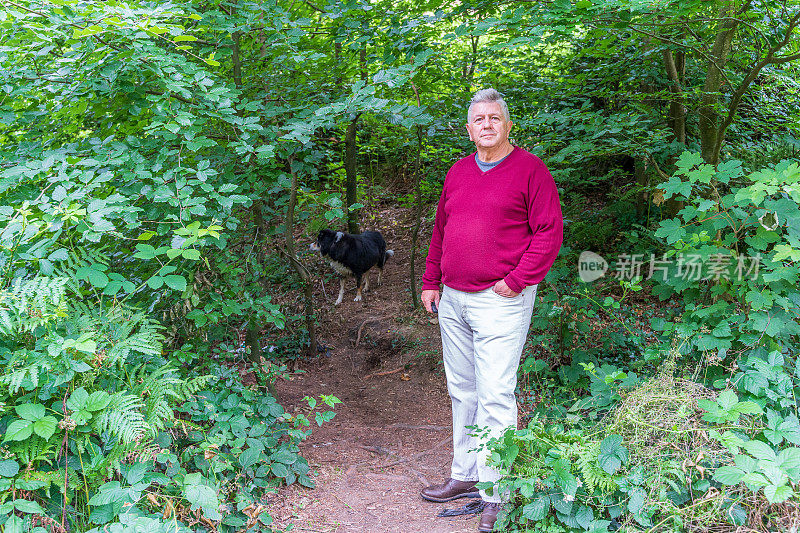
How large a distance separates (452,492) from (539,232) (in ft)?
5.68

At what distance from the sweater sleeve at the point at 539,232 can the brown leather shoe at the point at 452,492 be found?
1.36 meters

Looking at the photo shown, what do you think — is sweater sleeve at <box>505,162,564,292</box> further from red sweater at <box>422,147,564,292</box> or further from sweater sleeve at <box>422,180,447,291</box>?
sweater sleeve at <box>422,180,447,291</box>

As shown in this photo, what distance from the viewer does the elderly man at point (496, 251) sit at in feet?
9.96

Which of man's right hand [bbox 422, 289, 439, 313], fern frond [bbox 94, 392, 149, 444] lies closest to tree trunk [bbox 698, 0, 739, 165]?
man's right hand [bbox 422, 289, 439, 313]

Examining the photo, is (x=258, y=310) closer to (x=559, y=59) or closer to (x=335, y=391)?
(x=335, y=391)

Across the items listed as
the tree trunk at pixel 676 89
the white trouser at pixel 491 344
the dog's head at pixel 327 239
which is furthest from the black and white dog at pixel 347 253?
the white trouser at pixel 491 344

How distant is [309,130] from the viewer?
3.49m

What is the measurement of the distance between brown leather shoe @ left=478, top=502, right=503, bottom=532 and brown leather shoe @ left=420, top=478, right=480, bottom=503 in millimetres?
374

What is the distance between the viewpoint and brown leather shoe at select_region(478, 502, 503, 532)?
296cm

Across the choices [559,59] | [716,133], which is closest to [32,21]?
[716,133]

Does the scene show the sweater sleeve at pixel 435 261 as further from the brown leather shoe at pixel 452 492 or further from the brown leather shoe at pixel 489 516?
the brown leather shoe at pixel 489 516

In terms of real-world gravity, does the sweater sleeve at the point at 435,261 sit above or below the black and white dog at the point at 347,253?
above

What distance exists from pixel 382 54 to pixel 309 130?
1160mm

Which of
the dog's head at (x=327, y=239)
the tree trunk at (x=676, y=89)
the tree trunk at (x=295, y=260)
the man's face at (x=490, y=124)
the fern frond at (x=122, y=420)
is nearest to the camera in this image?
the fern frond at (x=122, y=420)
